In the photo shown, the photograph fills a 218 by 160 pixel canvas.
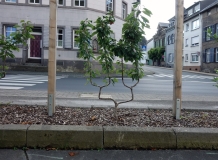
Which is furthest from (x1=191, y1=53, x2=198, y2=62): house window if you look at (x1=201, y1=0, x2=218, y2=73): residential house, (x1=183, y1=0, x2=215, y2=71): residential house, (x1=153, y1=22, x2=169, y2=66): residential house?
(x1=153, y1=22, x2=169, y2=66): residential house

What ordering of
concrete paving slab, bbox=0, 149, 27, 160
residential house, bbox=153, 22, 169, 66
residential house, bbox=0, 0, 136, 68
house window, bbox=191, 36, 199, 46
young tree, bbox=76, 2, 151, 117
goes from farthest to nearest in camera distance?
residential house, bbox=153, 22, 169, 66 < house window, bbox=191, 36, 199, 46 < residential house, bbox=0, 0, 136, 68 < young tree, bbox=76, 2, 151, 117 < concrete paving slab, bbox=0, 149, 27, 160

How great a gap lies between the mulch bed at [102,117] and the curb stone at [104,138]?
0.49 meters

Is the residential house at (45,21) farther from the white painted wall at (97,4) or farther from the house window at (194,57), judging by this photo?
the house window at (194,57)

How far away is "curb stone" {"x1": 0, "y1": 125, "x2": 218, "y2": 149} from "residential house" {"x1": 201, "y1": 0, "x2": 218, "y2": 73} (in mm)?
33119

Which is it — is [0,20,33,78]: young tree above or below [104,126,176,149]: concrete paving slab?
above

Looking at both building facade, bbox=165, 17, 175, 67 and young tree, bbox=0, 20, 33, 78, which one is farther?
building facade, bbox=165, 17, 175, 67

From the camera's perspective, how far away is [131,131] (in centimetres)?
343

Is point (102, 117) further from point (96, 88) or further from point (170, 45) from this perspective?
point (170, 45)

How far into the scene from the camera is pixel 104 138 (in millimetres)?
3406

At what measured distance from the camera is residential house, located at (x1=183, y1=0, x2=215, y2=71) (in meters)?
39.8

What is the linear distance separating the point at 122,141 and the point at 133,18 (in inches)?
80.9

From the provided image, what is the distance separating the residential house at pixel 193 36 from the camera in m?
39.8

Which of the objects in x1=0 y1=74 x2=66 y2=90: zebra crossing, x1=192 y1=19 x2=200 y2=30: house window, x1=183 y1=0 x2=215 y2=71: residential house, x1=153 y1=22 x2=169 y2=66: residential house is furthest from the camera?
x1=153 y1=22 x2=169 y2=66: residential house

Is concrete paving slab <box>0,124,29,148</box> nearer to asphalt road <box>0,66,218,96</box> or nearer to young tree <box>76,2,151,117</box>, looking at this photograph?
young tree <box>76,2,151,117</box>
